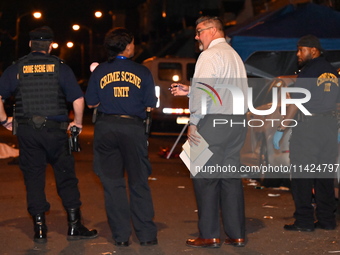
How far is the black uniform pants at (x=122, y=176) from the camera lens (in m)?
6.76

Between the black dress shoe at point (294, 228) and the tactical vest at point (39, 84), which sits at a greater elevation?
the tactical vest at point (39, 84)

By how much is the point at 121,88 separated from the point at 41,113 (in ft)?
2.64

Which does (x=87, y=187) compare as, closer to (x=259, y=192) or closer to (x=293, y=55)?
(x=259, y=192)

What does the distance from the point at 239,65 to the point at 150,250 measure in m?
1.81

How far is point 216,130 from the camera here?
263 inches

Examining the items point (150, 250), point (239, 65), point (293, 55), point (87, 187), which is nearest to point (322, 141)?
point (239, 65)

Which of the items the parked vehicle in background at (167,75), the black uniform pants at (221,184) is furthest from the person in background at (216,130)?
the parked vehicle in background at (167,75)

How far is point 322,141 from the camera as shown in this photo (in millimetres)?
7719

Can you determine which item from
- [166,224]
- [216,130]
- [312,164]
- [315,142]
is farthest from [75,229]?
[315,142]

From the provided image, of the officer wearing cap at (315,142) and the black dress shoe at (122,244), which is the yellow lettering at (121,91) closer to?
the black dress shoe at (122,244)

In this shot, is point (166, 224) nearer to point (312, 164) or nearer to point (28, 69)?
point (312, 164)

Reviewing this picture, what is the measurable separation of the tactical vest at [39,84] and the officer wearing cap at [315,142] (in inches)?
95.0

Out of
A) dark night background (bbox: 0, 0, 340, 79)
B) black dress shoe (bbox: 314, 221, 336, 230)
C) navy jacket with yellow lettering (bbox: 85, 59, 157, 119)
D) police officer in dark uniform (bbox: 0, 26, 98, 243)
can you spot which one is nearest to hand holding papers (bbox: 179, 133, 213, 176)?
navy jacket with yellow lettering (bbox: 85, 59, 157, 119)

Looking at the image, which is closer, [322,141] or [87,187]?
[322,141]
